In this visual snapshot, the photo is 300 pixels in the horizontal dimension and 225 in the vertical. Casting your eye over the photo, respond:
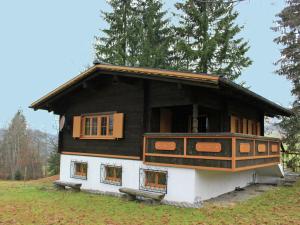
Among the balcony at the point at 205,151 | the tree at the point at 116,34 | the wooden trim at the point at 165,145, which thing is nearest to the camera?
the balcony at the point at 205,151

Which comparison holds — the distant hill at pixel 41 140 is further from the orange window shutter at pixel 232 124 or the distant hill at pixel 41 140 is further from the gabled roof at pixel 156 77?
the orange window shutter at pixel 232 124

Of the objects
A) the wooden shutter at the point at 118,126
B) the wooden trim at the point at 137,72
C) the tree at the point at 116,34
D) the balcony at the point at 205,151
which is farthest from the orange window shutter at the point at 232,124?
the tree at the point at 116,34

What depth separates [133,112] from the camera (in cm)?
1291

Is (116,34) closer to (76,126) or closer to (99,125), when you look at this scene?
(76,126)

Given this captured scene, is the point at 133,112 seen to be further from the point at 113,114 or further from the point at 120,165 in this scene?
the point at 120,165

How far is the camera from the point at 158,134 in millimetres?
11445

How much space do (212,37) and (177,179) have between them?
13779 mm

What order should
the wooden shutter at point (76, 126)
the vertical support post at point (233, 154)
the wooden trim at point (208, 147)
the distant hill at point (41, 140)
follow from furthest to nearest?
the distant hill at point (41, 140)
the wooden shutter at point (76, 126)
the wooden trim at point (208, 147)
the vertical support post at point (233, 154)

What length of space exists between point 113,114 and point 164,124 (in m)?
2.30

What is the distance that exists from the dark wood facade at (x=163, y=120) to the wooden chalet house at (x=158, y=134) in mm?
34

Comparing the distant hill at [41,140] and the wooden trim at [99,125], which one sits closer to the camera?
the wooden trim at [99,125]

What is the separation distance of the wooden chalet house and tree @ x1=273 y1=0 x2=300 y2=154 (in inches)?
187

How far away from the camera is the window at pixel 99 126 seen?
13078mm

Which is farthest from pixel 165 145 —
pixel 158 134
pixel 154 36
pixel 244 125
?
pixel 154 36
